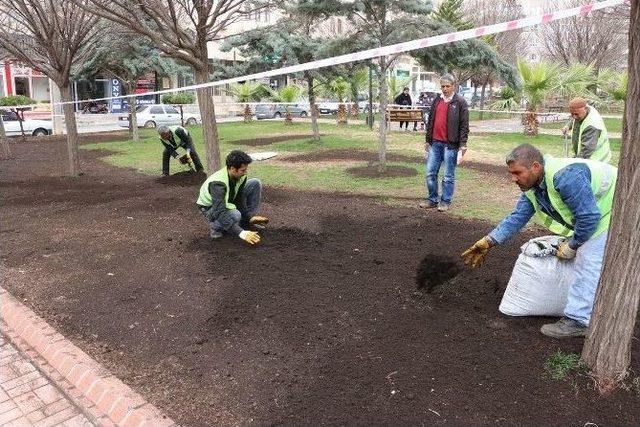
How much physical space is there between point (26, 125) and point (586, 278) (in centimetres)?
2379

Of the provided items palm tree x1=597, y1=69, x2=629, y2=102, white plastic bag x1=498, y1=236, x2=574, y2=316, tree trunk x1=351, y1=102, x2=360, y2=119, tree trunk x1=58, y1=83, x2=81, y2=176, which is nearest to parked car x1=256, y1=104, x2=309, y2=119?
tree trunk x1=351, y1=102, x2=360, y2=119

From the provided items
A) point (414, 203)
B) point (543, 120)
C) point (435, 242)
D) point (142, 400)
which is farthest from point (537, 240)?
point (543, 120)

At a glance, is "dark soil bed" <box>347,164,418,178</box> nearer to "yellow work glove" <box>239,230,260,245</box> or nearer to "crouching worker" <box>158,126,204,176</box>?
"crouching worker" <box>158,126,204,176</box>

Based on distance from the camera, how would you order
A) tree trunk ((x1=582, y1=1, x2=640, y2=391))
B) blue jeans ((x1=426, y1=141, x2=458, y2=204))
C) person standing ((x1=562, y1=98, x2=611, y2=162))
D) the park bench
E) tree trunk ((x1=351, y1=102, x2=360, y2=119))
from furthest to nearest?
tree trunk ((x1=351, y1=102, x2=360, y2=119))
the park bench
blue jeans ((x1=426, y1=141, x2=458, y2=204))
person standing ((x1=562, y1=98, x2=611, y2=162))
tree trunk ((x1=582, y1=1, x2=640, y2=391))

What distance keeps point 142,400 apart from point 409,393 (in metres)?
1.41

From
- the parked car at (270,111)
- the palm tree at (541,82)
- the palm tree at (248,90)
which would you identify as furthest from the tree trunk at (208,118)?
the parked car at (270,111)

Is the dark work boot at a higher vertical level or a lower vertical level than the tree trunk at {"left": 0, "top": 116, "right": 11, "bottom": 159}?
lower

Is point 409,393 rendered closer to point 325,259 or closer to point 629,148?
point 629,148

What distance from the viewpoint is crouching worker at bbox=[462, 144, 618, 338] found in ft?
9.81

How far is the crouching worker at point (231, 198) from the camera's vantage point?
4895 millimetres

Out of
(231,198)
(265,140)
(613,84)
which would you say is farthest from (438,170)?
(613,84)

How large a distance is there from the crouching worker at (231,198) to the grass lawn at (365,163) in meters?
2.45

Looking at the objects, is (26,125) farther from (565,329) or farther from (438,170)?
(565,329)

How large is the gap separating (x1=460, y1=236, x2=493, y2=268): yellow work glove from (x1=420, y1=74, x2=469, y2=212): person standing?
3030 mm
